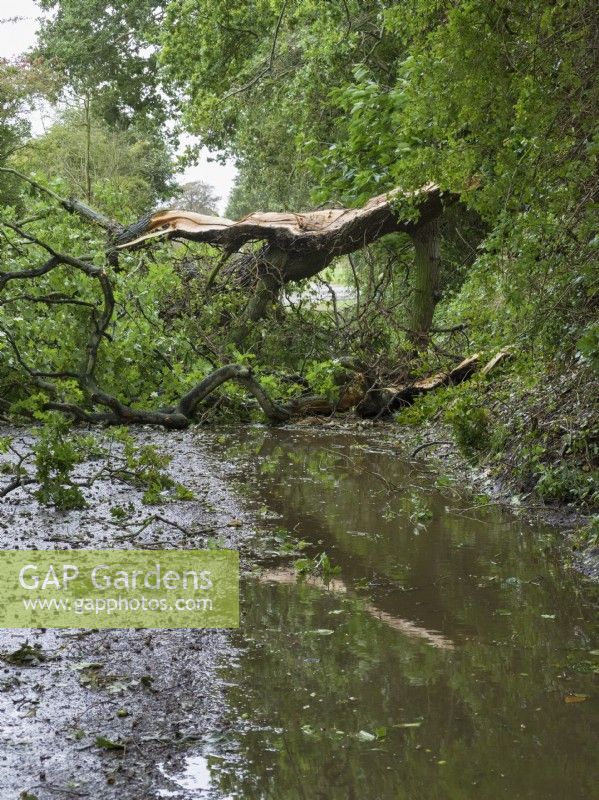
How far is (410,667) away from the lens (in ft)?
12.1

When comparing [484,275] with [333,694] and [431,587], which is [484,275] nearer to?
[431,587]

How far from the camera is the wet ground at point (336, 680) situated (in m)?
2.81

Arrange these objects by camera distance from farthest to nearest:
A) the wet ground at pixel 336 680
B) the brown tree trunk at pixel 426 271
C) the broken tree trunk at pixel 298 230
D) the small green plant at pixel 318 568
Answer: the brown tree trunk at pixel 426 271, the broken tree trunk at pixel 298 230, the small green plant at pixel 318 568, the wet ground at pixel 336 680

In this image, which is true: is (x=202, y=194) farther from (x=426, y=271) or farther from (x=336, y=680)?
(x=336, y=680)

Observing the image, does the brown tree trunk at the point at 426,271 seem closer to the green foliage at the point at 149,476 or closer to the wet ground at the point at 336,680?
the green foliage at the point at 149,476

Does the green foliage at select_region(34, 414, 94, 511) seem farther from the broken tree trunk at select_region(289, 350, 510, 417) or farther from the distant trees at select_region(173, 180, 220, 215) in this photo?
the distant trees at select_region(173, 180, 220, 215)

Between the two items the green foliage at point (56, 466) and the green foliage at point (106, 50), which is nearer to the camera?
the green foliage at point (56, 466)

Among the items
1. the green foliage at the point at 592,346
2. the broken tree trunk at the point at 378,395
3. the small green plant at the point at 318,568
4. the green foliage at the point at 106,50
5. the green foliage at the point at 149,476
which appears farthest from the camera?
the green foliage at the point at 106,50

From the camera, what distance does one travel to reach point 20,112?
2411 centimetres

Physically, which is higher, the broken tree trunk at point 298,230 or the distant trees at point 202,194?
the distant trees at point 202,194

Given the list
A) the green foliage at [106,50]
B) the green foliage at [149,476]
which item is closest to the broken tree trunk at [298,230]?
the green foliage at [149,476]

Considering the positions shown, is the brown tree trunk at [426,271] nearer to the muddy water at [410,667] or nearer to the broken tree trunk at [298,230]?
the broken tree trunk at [298,230]

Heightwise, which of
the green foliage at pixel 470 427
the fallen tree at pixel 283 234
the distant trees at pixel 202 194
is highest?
the distant trees at pixel 202 194

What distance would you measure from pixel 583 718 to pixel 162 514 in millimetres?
3390
